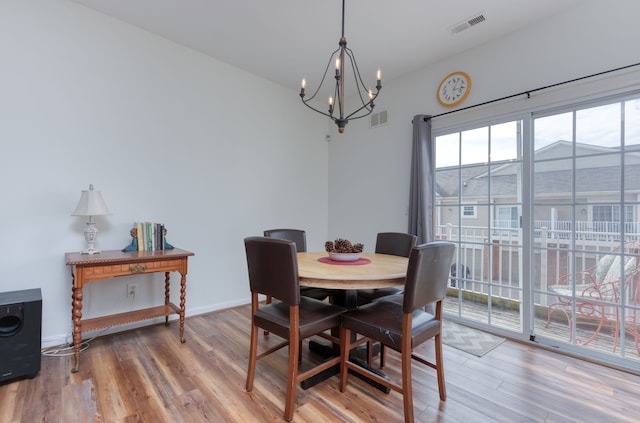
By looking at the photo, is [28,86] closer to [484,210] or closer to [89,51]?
[89,51]

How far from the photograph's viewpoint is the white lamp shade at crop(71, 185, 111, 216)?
2223 mm

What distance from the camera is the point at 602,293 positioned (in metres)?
2.30

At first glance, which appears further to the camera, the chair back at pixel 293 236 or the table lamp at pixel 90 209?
the chair back at pixel 293 236

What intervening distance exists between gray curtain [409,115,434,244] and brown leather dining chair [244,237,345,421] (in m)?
1.58

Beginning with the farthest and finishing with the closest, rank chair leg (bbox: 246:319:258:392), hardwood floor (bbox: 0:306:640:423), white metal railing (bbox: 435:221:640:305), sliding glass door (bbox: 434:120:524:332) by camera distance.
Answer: sliding glass door (bbox: 434:120:524:332)
white metal railing (bbox: 435:221:640:305)
chair leg (bbox: 246:319:258:392)
hardwood floor (bbox: 0:306:640:423)

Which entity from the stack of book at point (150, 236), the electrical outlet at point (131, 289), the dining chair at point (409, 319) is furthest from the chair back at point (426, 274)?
the electrical outlet at point (131, 289)

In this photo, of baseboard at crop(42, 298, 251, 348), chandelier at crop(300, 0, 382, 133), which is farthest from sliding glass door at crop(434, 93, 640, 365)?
baseboard at crop(42, 298, 251, 348)

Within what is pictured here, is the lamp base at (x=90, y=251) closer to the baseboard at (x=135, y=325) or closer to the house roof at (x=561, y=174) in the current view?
the baseboard at (x=135, y=325)

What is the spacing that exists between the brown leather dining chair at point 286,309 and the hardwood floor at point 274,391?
210 mm

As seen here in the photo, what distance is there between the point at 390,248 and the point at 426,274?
1.09 meters

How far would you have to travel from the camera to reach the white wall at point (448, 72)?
7.25ft

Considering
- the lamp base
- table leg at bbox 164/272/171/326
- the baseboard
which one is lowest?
the baseboard

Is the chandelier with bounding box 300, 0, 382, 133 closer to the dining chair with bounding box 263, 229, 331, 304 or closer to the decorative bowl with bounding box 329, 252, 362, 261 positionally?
the decorative bowl with bounding box 329, 252, 362, 261

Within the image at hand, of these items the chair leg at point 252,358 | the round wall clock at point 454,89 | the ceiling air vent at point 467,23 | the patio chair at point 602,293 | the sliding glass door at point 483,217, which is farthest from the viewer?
the round wall clock at point 454,89
